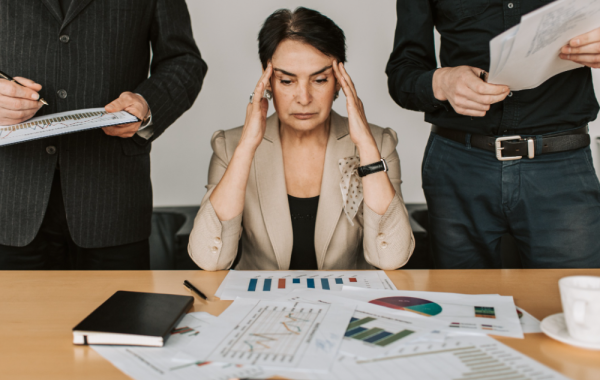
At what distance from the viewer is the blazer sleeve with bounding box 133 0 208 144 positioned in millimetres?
1650

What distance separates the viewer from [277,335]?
0.91 metres

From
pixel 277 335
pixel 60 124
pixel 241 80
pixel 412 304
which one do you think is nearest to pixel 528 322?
pixel 412 304

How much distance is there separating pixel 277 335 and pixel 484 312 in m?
0.43

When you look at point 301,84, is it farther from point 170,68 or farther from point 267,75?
point 170,68

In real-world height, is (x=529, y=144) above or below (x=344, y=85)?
below

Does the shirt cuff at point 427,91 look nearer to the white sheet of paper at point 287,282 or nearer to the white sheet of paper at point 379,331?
the white sheet of paper at point 287,282

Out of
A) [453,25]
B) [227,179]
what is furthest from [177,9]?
[453,25]

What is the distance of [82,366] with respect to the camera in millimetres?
835

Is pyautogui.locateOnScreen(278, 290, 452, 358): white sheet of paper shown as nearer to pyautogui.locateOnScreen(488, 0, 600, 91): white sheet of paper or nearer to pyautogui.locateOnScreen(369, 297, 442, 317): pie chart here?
pyautogui.locateOnScreen(369, 297, 442, 317): pie chart

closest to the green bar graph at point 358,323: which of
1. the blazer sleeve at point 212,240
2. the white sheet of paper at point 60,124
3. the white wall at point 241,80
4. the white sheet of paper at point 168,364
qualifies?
the white sheet of paper at point 168,364

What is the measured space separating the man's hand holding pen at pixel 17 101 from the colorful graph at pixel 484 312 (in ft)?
4.03

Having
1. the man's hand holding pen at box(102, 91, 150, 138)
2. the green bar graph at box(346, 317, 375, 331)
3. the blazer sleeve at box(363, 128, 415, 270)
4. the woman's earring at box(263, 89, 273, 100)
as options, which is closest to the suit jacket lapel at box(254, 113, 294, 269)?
the woman's earring at box(263, 89, 273, 100)

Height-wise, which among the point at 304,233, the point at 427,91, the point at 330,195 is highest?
the point at 427,91

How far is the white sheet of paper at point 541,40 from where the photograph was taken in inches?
39.1
